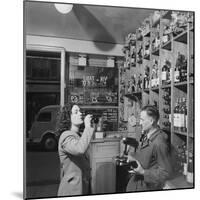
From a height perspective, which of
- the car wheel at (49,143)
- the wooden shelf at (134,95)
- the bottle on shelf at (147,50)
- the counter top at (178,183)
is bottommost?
the counter top at (178,183)

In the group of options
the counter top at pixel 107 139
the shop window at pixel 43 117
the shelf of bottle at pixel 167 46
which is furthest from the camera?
the shelf of bottle at pixel 167 46

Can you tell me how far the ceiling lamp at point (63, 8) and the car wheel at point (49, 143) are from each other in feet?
3.05

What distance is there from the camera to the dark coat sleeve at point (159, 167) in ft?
7.39

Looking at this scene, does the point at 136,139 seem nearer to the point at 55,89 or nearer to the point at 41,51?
the point at 55,89

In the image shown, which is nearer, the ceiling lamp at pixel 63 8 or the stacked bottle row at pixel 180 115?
the ceiling lamp at pixel 63 8

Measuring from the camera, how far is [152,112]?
7.55 feet

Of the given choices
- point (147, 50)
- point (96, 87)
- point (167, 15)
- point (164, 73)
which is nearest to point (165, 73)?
point (164, 73)

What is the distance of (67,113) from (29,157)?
1.38ft

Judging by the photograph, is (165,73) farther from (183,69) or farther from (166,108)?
(166,108)

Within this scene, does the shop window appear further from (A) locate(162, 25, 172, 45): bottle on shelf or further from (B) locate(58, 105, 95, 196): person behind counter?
(A) locate(162, 25, 172, 45): bottle on shelf

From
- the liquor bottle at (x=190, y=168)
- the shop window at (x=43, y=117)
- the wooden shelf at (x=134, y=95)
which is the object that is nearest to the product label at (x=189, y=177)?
the liquor bottle at (x=190, y=168)

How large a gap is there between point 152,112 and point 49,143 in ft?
2.75

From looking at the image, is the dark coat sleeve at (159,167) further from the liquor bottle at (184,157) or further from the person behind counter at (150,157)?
the liquor bottle at (184,157)

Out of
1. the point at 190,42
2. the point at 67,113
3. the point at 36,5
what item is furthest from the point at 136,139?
the point at 36,5
